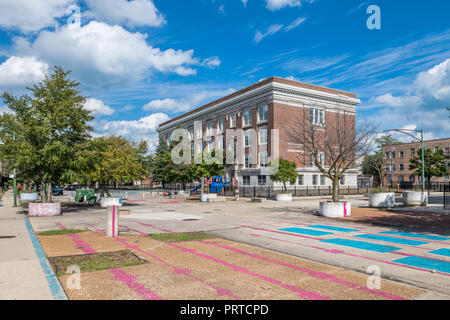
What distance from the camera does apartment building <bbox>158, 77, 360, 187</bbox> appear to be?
2083 inches

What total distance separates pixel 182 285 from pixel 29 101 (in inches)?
746

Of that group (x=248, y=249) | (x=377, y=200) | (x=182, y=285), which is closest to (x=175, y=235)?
(x=248, y=249)

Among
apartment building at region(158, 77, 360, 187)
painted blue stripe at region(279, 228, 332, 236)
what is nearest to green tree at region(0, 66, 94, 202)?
painted blue stripe at region(279, 228, 332, 236)

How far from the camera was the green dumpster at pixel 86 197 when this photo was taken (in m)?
29.7

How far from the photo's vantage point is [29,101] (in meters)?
20.4

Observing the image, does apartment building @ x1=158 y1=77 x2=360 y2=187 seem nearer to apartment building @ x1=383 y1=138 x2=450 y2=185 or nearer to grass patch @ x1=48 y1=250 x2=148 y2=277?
apartment building @ x1=383 y1=138 x2=450 y2=185

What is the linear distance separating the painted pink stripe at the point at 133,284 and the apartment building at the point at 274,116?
141ft

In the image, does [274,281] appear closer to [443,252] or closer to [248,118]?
[443,252]

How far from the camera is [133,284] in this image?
625cm

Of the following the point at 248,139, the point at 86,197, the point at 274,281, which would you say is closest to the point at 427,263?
the point at 274,281

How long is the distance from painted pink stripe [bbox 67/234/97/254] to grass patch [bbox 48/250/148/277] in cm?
72

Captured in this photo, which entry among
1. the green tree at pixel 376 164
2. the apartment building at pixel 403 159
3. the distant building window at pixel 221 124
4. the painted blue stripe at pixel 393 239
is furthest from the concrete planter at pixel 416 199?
the apartment building at pixel 403 159

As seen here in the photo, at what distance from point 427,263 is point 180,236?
753cm
